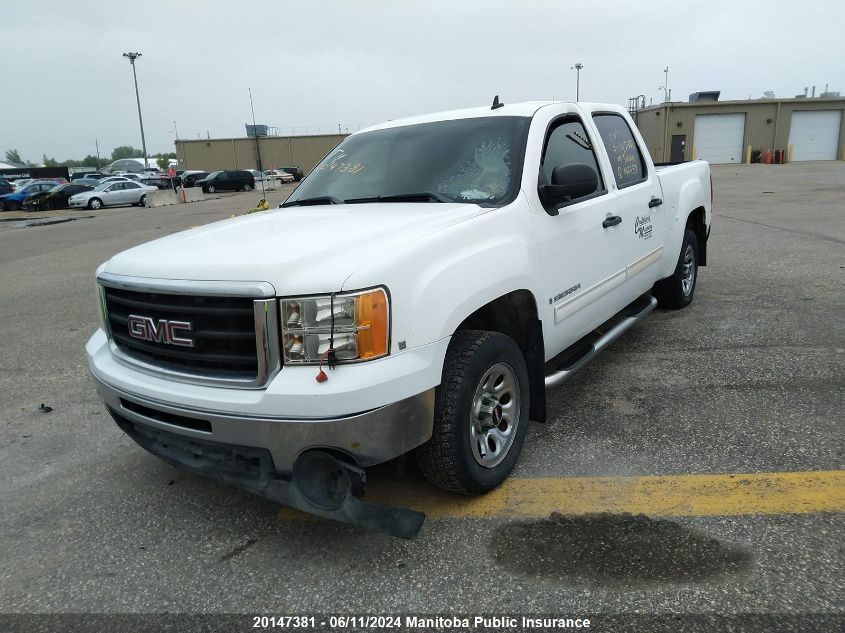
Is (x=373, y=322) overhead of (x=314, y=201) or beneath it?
beneath

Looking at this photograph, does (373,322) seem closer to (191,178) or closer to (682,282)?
(682,282)

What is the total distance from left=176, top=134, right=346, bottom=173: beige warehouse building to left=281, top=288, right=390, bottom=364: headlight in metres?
67.5

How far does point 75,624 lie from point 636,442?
2.70m

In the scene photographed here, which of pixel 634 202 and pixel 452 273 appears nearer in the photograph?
pixel 452 273

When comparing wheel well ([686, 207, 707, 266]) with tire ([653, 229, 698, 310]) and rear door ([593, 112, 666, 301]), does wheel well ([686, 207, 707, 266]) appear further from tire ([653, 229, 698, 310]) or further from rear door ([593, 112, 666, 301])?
rear door ([593, 112, 666, 301])

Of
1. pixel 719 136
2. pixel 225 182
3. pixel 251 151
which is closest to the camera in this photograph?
pixel 225 182

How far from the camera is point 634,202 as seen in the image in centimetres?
441

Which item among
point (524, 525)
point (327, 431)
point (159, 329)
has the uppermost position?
point (159, 329)

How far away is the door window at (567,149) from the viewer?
3656 millimetres

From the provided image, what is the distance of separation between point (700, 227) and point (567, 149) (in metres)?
2.89

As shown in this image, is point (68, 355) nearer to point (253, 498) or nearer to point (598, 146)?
point (253, 498)

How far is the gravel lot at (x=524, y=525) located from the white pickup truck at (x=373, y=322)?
33cm

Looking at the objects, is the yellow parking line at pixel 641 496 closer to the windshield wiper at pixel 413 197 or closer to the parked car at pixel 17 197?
the windshield wiper at pixel 413 197

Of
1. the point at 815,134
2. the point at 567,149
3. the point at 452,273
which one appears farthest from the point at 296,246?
the point at 815,134
